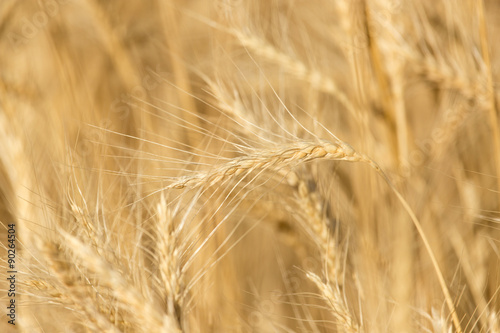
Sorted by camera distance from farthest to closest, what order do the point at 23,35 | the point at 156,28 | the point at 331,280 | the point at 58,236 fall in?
the point at 156,28, the point at 23,35, the point at 331,280, the point at 58,236

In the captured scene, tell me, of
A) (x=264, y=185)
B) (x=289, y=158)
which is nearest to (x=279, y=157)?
(x=289, y=158)

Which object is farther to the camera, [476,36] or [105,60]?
[105,60]

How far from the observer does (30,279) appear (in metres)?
0.73

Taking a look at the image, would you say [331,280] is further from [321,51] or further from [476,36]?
[321,51]

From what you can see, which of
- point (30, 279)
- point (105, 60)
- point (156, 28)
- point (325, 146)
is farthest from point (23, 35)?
point (325, 146)

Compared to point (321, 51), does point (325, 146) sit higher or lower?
lower

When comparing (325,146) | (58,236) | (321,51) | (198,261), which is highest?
(321,51)

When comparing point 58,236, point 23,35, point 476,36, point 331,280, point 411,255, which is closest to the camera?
point 58,236

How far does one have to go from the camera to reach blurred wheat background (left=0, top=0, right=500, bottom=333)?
27.5 inches

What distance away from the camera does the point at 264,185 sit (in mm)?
1031

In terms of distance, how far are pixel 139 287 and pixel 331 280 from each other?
0.31 meters

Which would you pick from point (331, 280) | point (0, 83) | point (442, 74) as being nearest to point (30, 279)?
point (331, 280)

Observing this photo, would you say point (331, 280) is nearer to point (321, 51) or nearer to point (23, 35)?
point (321, 51)

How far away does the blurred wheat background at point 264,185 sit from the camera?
700 mm
